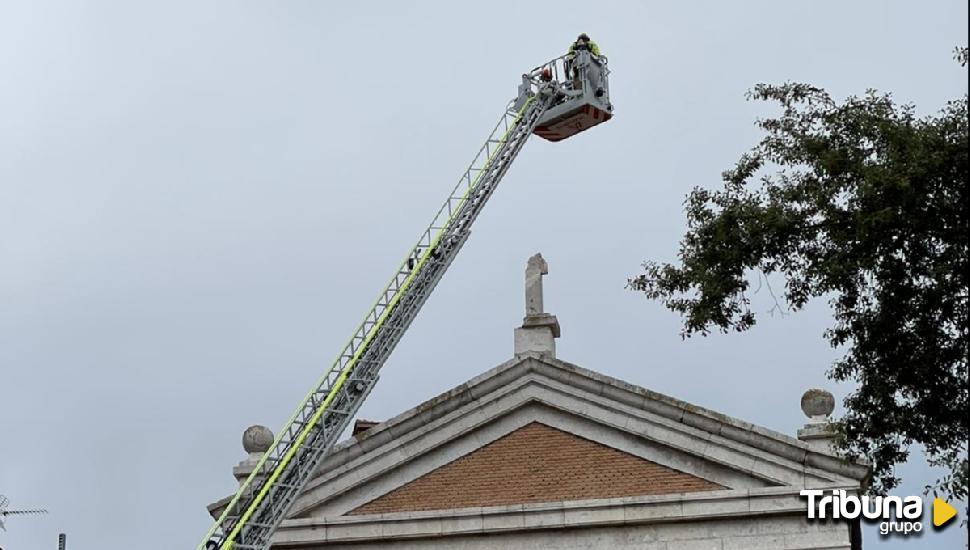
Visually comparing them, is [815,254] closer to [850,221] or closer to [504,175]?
[850,221]

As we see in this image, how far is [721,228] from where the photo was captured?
19.3 metres

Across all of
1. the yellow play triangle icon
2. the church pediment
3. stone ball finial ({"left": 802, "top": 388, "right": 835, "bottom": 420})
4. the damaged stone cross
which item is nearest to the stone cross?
the damaged stone cross

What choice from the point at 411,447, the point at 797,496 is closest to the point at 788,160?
the point at 797,496

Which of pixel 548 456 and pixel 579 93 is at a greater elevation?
pixel 579 93

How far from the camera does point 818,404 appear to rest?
1005 inches

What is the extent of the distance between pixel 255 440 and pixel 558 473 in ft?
15.2

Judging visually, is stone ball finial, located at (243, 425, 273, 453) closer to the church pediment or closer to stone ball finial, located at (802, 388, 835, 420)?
the church pediment

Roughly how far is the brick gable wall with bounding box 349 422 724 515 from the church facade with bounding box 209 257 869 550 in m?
0.02

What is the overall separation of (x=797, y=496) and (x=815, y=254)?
22.8 ft

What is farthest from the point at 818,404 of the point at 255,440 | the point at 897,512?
the point at 255,440

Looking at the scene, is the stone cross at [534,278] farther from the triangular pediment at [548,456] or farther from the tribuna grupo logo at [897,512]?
the tribuna grupo logo at [897,512]

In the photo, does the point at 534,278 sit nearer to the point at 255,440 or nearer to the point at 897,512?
the point at 255,440

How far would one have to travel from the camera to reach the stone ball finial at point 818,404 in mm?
25500

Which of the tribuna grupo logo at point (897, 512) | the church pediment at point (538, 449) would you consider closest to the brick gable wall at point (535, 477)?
the church pediment at point (538, 449)
